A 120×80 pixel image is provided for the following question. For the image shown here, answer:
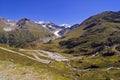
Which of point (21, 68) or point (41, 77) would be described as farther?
point (21, 68)

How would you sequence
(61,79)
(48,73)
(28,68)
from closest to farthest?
(61,79), (48,73), (28,68)

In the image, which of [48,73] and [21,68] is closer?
[48,73]

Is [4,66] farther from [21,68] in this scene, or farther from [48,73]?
[48,73]

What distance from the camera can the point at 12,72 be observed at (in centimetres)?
3069

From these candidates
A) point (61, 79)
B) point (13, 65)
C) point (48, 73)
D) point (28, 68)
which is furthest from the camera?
point (13, 65)

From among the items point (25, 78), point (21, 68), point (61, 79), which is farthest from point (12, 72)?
point (61, 79)

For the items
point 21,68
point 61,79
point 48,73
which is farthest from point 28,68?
point 61,79

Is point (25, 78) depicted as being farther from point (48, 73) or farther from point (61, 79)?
point (61, 79)

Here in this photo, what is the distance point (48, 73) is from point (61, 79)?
258 centimetres

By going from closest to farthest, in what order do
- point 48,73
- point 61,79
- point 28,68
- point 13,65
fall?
point 61,79, point 48,73, point 28,68, point 13,65

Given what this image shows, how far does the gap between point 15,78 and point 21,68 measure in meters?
2.38

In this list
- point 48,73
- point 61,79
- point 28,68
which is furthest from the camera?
point 28,68

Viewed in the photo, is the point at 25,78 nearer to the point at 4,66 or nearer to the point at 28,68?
the point at 28,68

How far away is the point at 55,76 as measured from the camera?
2653 cm
